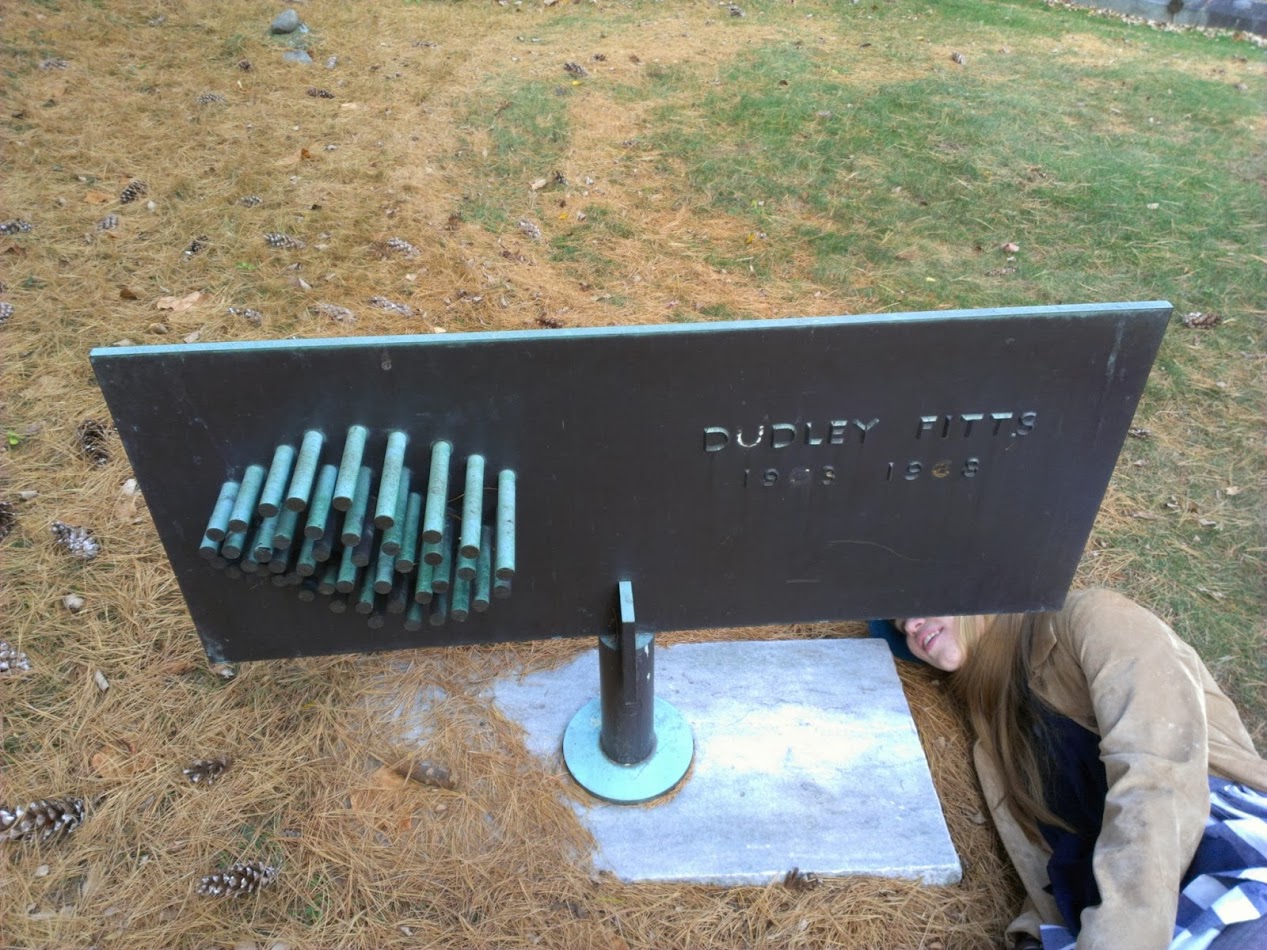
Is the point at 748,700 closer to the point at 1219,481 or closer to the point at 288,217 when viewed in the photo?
the point at 1219,481

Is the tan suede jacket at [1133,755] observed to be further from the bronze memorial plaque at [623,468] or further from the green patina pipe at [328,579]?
the green patina pipe at [328,579]

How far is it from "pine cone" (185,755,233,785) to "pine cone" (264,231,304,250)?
2.85 metres

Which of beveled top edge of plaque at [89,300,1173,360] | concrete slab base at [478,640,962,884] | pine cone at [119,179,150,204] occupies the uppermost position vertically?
beveled top edge of plaque at [89,300,1173,360]

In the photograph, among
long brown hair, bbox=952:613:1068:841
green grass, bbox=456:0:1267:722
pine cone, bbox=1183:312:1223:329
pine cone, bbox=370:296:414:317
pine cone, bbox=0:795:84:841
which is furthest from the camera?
pine cone, bbox=1183:312:1223:329

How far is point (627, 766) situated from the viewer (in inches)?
95.6

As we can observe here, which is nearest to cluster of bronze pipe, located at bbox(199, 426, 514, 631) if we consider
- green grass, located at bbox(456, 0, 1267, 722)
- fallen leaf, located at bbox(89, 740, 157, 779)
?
fallen leaf, located at bbox(89, 740, 157, 779)

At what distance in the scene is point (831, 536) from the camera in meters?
1.81

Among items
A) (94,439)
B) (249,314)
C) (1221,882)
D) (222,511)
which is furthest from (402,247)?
(1221,882)

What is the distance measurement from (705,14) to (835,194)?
365 cm

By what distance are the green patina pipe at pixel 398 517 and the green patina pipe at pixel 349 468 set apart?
54 mm

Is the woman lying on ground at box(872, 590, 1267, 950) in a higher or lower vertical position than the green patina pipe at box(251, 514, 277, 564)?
lower

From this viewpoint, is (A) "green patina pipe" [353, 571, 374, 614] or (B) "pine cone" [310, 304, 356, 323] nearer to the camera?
(A) "green patina pipe" [353, 571, 374, 614]

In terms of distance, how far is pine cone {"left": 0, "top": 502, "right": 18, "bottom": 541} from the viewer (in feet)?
9.72

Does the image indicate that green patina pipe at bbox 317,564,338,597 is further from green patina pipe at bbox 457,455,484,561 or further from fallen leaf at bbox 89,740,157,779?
fallen leaf at bbox 89,740,157,779
